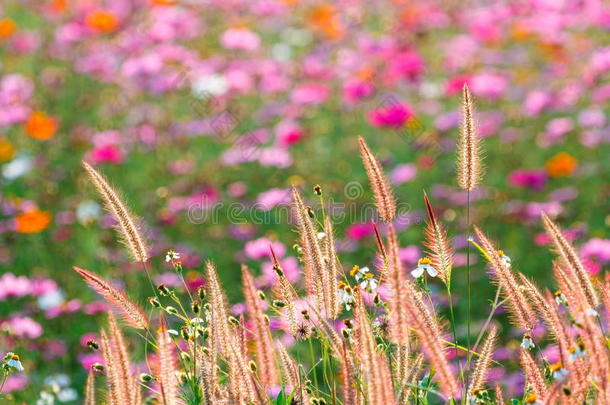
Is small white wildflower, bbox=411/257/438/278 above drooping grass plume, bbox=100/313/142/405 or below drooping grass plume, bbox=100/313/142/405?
above

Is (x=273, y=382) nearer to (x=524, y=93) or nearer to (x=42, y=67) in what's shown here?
(x=524, y=93)

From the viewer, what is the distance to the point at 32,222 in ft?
13.3

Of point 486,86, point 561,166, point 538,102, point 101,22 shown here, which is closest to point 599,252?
point 561,166

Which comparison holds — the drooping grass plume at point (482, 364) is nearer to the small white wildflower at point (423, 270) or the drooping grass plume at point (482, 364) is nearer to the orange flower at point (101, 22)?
the small white wildflower at point (423, 270)

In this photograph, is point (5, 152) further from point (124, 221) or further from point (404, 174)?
point (124, 221)

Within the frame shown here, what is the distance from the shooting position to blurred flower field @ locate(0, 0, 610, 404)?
12.4ft

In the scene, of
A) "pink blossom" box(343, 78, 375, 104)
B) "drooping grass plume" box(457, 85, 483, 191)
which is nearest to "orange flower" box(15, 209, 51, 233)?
"pink blossom" box(343, 78, 375, 104)

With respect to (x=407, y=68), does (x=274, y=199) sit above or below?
below

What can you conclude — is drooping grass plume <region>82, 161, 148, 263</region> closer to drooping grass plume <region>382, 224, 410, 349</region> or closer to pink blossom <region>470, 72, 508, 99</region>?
drooping grass plume <region>382, 224, 410, 349</region>

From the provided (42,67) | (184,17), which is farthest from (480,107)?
(42,67)

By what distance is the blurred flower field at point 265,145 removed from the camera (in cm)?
377

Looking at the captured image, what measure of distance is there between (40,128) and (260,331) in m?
3.71

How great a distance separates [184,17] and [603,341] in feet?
16.0

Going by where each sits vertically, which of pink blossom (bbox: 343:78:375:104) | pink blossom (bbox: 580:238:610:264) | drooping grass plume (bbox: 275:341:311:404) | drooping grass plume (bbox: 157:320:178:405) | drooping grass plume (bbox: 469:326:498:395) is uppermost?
pink blossom (bbox: 343:78:375:104)
